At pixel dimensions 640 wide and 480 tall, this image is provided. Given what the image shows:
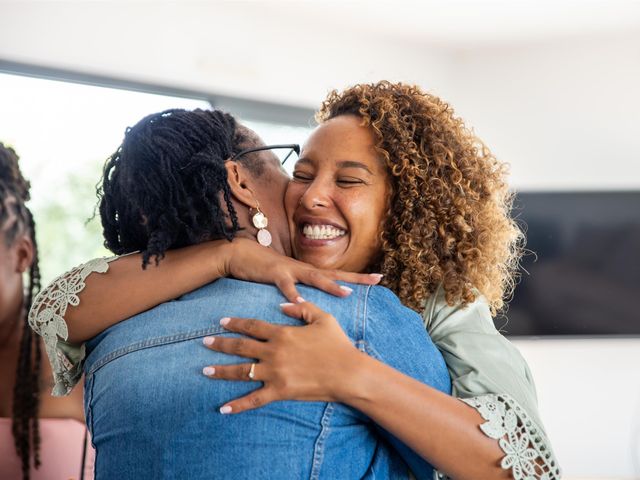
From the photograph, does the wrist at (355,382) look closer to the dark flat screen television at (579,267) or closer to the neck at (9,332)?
the neck at (9,332)

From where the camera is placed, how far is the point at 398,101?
1.62 metres

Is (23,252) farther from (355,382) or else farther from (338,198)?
(355,382)

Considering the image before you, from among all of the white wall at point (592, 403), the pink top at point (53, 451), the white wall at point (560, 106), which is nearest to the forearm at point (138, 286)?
the pink top at point (53, 451)

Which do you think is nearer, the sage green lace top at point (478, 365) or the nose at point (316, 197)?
the sage green lace top at point (478, 365)

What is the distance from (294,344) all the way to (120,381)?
0.26 metres

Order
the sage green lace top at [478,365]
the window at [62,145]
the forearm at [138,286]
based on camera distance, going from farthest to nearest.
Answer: the window at [62,145] < the forearm at [138,286] < the sage green lace top at [478,365]

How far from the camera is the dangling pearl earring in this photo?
1.48 m

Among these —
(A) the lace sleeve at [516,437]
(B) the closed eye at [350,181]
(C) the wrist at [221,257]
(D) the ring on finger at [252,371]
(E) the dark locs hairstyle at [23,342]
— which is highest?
A: (B) the closed eye at [350,181]

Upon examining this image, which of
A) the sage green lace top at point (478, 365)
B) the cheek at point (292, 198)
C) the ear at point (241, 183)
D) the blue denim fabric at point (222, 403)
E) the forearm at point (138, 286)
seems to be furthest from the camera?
the cheek at point (292, 198)

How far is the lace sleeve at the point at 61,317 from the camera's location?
1301mm

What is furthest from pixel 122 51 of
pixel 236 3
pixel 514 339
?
pixel 514 339

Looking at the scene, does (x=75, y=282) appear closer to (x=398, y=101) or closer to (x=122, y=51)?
(x=398, y=101)

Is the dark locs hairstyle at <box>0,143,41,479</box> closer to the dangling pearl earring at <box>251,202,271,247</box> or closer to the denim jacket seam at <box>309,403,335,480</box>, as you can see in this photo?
the dangling pearl earring at <box>251,202,271,247</box>

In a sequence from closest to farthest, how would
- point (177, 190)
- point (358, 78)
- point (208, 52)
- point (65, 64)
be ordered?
point (177, 190) → point (65, 64) → point (208, 52) → point (358, 78)
